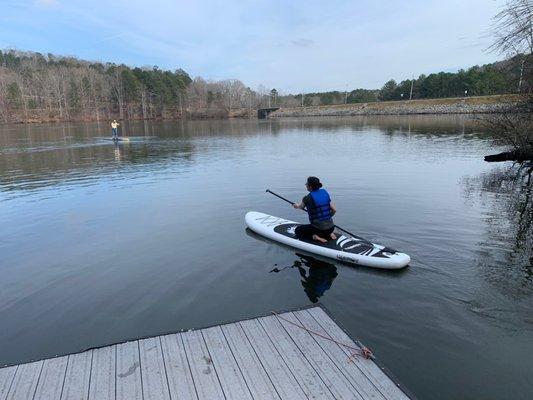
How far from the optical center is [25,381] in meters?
4.80

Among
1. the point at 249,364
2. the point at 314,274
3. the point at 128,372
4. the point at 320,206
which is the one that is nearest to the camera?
the point at 128,372

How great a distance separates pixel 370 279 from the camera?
839 cm

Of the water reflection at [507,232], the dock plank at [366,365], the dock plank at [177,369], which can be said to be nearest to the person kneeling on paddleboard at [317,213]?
the dock plank at [366,365]

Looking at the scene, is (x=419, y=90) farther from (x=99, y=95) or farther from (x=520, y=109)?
(x=520, y=109)

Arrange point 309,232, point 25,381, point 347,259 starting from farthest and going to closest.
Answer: point 309,232, point 347,259, point 25,381

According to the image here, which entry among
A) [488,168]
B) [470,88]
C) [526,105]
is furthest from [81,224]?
[470,88]

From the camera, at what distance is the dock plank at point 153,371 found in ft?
14.7

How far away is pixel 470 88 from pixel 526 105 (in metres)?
95.0

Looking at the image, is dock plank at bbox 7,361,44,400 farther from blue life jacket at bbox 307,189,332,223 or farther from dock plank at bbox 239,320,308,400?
blue life jacket at bbox 307,189,332,223

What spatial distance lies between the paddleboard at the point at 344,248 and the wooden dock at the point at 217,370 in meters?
3.23

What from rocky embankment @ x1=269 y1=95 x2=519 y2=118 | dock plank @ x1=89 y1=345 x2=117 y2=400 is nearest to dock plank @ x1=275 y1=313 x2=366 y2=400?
dock plank @ x1=89 y1=345 x2=117 y2=400

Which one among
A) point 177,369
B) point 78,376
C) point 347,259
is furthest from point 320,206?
point 78,376

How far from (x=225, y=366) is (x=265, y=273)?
3998 mm

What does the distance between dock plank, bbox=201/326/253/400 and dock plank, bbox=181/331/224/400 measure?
0.21 ft
